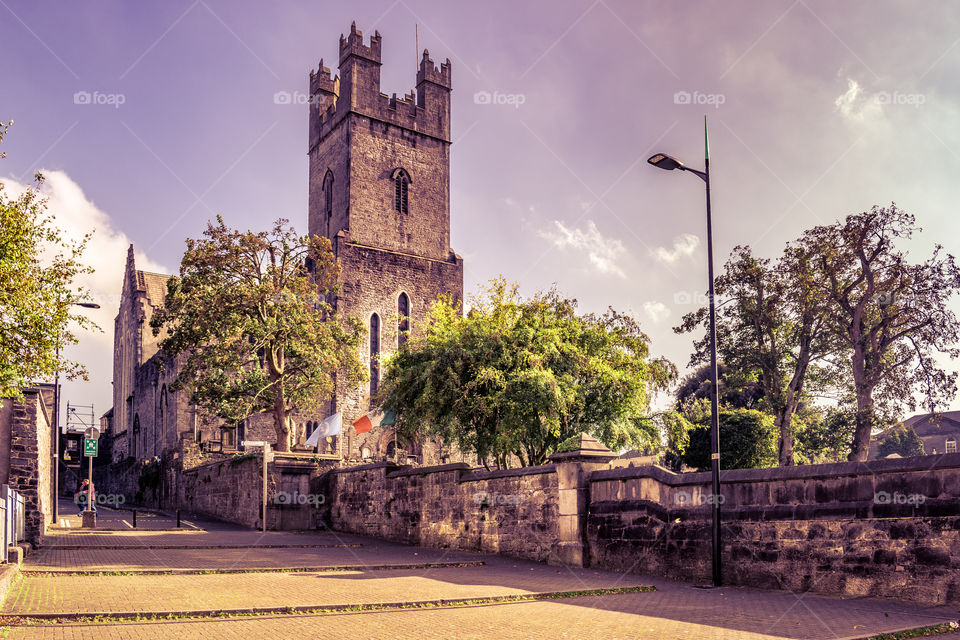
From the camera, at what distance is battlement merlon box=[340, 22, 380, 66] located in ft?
163

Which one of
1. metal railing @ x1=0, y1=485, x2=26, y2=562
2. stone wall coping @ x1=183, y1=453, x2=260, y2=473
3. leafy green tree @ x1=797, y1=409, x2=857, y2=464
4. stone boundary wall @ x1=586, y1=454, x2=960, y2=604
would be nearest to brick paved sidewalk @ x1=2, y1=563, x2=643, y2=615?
metal railing @ x1=0, y1=485, x2=26, y2=562

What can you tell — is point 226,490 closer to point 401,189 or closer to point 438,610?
point 438,610

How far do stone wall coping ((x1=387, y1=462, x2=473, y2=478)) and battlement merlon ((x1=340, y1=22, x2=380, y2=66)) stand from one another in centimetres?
3578

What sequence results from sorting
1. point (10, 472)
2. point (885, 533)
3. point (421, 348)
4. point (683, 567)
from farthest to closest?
1. point (421, 348)
2. point (10, 472)
3. point (683, 567)
4. point (885, 533)

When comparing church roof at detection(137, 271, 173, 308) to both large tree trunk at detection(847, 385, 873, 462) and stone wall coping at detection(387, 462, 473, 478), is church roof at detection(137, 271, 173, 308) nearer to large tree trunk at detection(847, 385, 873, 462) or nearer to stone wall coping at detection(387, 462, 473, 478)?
stone wall coping at detection(387, 462, 473, 478)

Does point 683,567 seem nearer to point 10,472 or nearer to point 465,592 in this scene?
point 465,592

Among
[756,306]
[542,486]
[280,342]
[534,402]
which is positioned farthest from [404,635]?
[756,306]

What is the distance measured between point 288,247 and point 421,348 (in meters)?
11.0

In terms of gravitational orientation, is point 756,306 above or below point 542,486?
above

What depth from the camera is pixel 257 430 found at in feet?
151

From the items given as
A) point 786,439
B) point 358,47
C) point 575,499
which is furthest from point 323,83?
point 575,499

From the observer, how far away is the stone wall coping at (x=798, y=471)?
9.58 metres

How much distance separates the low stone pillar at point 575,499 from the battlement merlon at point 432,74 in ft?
141

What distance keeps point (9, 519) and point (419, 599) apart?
700 cm
